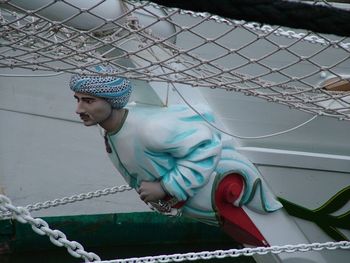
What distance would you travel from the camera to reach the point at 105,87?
1984 mm

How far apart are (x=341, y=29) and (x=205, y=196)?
160 cm

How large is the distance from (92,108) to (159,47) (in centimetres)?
28

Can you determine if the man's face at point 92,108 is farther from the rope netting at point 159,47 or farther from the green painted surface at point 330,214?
the green painted surface at point 330,214

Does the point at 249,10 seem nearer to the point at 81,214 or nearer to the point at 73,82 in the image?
the point at 73,82

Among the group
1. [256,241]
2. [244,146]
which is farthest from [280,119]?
[256,241]

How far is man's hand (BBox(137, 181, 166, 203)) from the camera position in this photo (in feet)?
6.95

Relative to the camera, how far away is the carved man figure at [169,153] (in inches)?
78.8

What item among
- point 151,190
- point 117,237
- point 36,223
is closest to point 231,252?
point 151,190

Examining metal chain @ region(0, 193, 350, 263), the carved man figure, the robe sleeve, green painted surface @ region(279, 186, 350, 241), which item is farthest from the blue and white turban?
green painted surface @ region(279, 186, 350, 241)

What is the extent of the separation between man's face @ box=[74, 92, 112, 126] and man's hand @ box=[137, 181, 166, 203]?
0.81 ft

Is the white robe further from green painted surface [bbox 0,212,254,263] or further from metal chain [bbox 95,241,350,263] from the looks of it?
green painted surface [bbox 0,212,254,263]

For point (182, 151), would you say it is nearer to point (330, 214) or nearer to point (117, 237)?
point (330, 214)

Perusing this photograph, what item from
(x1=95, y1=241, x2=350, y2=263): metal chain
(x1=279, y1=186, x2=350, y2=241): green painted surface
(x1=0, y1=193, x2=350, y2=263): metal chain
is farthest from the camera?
(x1=279, y1=186, x2=350, y2=241): green painted surface

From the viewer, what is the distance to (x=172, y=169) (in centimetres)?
211
